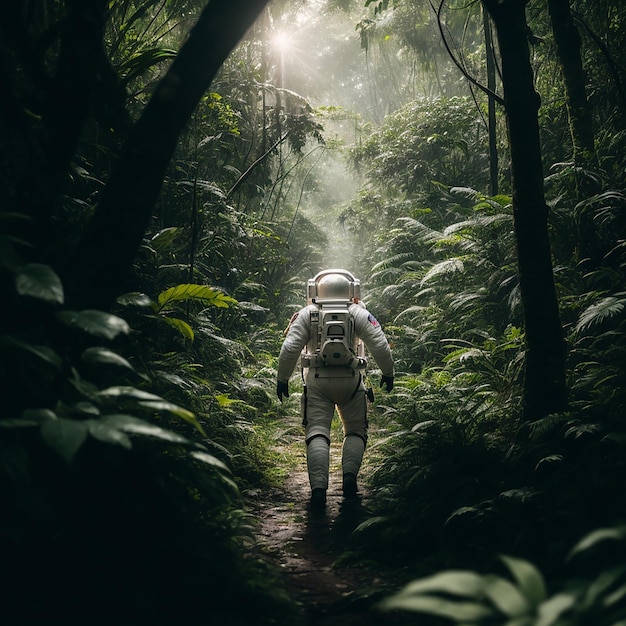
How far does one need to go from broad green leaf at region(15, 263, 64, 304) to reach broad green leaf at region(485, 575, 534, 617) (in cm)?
192

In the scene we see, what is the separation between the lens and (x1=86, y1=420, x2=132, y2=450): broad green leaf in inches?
90.4

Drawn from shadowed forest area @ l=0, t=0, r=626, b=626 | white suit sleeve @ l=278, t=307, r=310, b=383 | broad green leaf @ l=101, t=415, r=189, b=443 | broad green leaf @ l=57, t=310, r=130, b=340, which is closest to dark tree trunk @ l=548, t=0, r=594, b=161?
shadowed forest area @ l=0, t=0, r=626, b=626

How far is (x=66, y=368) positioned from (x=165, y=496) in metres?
0.83

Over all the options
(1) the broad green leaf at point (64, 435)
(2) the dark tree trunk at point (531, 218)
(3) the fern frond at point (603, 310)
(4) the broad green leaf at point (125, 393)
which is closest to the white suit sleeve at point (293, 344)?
(2) the dark tree trunk at point (531, 218)

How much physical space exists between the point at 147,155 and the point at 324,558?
2.82 m

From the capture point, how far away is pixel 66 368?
10.1 ft

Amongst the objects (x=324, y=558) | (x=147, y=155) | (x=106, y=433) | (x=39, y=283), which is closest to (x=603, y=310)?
(x=324, y=558)

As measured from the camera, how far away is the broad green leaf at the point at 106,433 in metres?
2.29

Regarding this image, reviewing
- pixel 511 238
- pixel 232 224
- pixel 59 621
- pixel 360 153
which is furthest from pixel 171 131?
pixel 360 153

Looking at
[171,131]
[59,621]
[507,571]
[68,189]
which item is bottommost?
[59,621]

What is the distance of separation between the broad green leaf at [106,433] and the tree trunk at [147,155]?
96 centimetres

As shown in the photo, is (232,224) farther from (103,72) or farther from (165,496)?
(165,496)

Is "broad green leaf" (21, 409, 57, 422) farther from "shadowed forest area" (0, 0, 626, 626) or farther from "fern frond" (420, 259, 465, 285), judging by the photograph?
"fern frond" (420, 259, 465, 285)

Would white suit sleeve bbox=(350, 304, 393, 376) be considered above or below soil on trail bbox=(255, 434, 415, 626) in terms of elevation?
above
